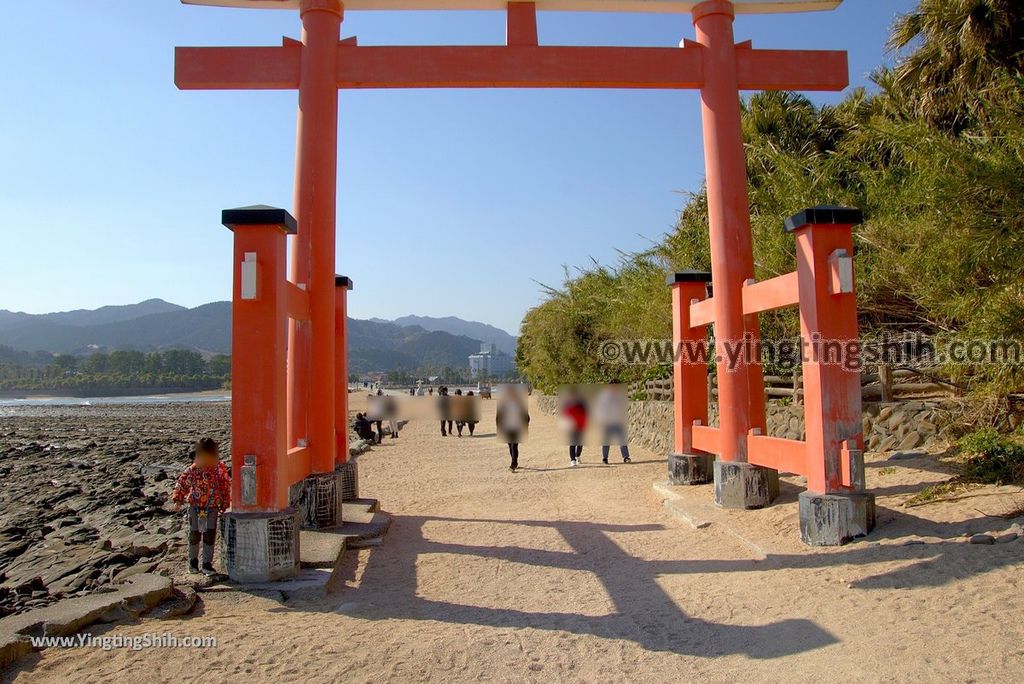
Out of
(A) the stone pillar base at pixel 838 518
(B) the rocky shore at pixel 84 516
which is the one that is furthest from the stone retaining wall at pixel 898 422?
(B) the rocky shore at pixel 84 516

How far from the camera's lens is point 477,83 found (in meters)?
8.36

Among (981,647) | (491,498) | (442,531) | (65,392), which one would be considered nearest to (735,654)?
(981,647)

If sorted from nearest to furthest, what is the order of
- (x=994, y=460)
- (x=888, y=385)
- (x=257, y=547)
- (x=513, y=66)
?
(x=257, y=547) < (x=994, y=460) < (x=513, y=66) < (x=888, y=385)

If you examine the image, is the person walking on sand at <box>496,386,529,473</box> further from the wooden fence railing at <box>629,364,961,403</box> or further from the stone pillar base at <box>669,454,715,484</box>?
the wooden fence railing at <box>629,364,961,403</box>

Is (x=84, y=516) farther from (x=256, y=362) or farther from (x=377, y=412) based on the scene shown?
(x=256, y=362)

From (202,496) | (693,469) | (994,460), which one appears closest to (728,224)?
(693,469)

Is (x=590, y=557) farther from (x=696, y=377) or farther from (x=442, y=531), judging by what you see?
(x=696, y=377)

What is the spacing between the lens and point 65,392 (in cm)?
9312

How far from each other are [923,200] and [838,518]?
3571mm

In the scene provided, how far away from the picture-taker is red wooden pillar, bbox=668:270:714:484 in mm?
9773

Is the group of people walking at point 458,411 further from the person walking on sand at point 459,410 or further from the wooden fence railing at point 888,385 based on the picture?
the wooden fence railing at point 888,385

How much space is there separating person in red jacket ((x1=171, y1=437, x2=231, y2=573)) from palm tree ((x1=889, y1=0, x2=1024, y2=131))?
10237 mm

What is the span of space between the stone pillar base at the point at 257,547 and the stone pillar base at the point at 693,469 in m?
5.72

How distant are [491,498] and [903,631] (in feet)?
20.8
